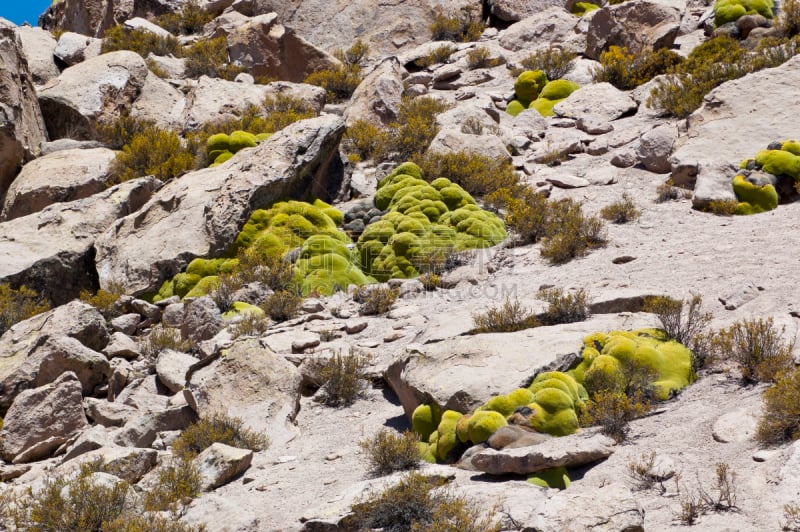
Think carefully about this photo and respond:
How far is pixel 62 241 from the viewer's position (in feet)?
38.9

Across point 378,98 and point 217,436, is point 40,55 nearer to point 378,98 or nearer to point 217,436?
point 378,98

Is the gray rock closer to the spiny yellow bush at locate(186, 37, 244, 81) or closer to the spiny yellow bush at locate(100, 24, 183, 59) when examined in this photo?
the spiny yellow bush at locate(100, 24, 183, 59)

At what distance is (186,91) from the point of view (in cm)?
1794

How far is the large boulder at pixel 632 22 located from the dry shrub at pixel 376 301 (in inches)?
386

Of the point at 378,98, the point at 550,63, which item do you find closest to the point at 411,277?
the point at 378,98

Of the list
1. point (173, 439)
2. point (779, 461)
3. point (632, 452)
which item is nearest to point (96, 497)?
point (173, 439)

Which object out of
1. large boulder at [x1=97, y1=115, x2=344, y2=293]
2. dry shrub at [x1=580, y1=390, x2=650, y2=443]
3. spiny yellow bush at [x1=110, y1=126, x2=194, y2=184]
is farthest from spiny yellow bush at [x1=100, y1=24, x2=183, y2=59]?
dry shrub at [x1=580, y1=390, x2=650, y2=443]

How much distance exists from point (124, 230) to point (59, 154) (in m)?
3.48

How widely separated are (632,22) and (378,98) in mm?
5639

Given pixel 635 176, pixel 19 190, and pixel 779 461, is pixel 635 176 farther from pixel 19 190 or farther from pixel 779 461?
pixel 19 190

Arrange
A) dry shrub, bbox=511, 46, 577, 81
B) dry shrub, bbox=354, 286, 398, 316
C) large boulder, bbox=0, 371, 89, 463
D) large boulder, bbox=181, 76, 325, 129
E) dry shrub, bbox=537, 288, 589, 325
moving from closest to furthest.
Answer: large boulder, bbox=0, 371, 89, 463 → dry shrub, bbox=537, 288, 589, 325 → dry shrub, bbox=354, 286, 398, 316 → large boulder, bbox=181, 76, 325, 129 → dry shrub, bbox=511, 46, 577, 81

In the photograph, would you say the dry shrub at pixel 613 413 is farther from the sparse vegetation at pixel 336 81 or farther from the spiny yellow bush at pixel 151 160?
the sparse vegetation at pixel 336 81

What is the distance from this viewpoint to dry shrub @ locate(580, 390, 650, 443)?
564cm

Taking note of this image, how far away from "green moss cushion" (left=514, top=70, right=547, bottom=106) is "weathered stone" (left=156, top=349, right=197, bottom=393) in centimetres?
1000
